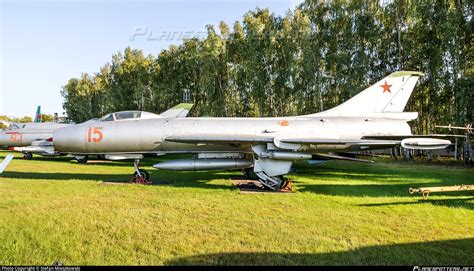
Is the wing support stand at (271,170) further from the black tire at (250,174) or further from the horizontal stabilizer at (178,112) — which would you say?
the horizontal stabilizer at (178,112)

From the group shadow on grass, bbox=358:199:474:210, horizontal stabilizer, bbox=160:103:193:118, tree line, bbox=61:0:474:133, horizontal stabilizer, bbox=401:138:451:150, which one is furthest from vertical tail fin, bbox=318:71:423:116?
horizontal stabilizer, bbox=160:103:193:118

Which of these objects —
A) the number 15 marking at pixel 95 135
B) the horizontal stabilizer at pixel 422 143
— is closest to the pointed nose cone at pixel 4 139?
the number 15 marking at pixel 95 135

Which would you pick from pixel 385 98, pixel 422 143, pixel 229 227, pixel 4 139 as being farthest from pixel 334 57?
pixel 4 139

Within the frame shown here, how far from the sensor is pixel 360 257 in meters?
4.60

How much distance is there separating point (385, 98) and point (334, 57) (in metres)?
14.9

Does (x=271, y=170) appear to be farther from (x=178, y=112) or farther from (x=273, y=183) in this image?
(x=178, y=112)

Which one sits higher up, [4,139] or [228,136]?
[4,139]

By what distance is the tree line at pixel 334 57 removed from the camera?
2142 cm

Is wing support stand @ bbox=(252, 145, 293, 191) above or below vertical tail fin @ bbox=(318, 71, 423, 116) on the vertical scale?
below

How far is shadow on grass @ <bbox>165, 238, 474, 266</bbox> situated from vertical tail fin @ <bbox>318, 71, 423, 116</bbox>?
7313 mm

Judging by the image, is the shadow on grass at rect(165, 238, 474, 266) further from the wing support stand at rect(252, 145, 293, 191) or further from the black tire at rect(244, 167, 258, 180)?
the black tire at rect(244, 167, 258, 180)

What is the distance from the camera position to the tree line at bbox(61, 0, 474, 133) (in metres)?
21.4

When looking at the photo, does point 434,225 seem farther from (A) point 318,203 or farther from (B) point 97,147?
(B) point 97,147

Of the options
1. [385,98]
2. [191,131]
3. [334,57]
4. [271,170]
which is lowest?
[271,170]
